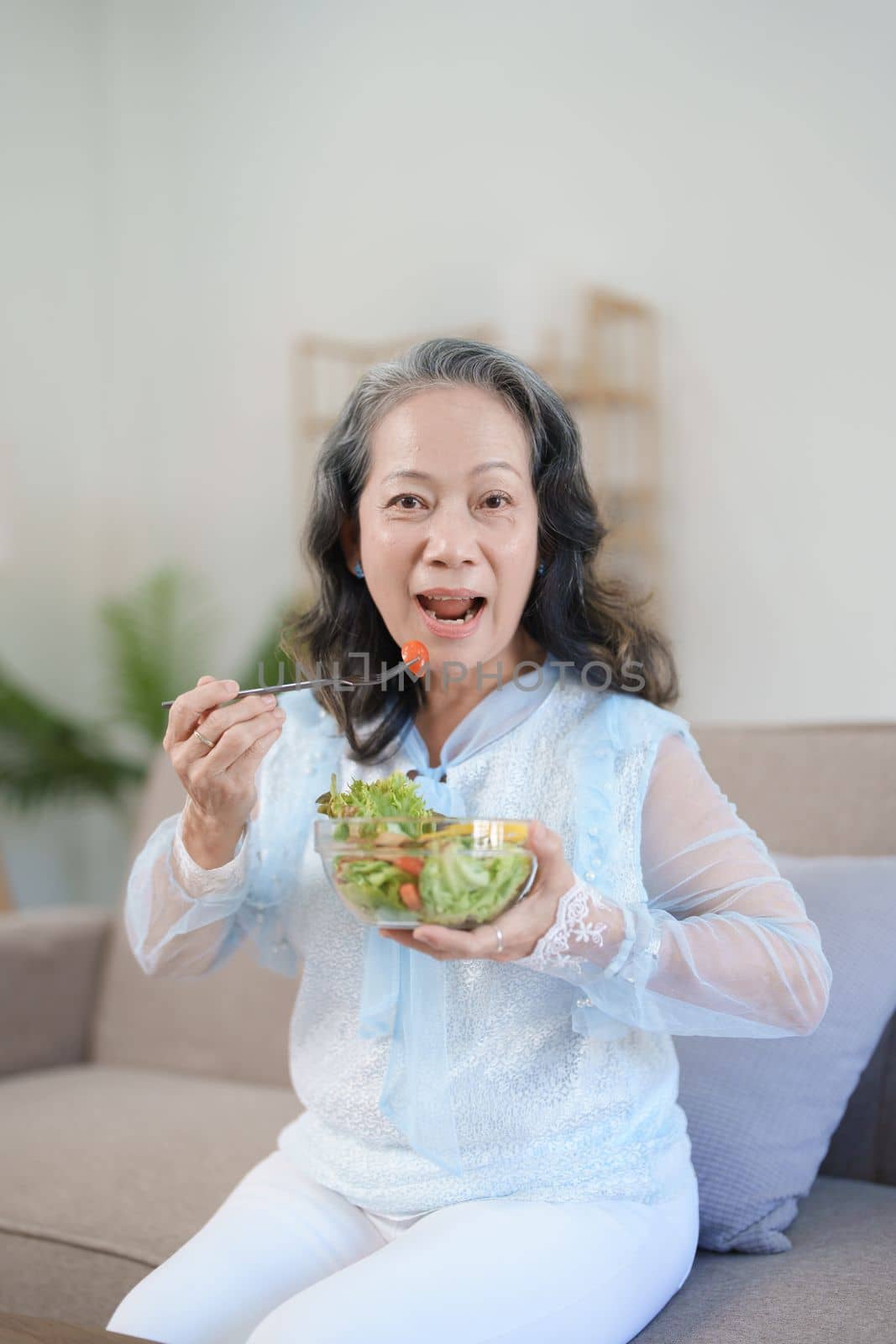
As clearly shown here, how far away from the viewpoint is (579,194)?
3.92 metres

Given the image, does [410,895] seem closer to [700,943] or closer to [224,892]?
[700,943]

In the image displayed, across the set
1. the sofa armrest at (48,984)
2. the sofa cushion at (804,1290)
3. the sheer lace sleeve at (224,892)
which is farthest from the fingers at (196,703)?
the sofa armrest at (48,984)

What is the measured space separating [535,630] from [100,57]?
4176 mm

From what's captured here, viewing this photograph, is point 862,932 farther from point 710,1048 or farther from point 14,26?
point 14,26

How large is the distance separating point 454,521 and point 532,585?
0.16m

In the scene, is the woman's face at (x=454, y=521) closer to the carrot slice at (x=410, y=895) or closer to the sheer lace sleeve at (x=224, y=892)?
the sheer lace sleeve at (x=224, y=892)

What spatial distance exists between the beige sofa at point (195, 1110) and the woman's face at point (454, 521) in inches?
24.6

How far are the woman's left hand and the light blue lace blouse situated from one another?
17 mm

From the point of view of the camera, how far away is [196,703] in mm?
1082

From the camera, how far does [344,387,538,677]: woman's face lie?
1.18 m

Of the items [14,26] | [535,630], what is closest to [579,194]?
[14,26]

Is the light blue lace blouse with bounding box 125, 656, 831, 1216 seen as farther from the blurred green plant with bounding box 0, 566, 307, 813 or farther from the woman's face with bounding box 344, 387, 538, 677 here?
the blurred green plant with bounding box 0, 566, 307, 813

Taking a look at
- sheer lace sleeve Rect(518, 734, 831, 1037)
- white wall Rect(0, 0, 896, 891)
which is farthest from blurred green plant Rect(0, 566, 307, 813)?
sheer lace sleeve Rect(518, 734, 831, 1037)

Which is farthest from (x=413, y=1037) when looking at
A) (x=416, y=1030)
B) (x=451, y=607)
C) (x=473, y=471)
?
(x=473, y=471)
